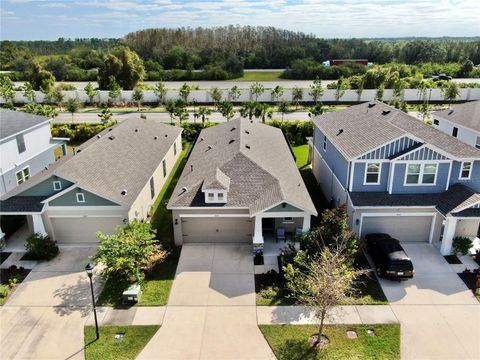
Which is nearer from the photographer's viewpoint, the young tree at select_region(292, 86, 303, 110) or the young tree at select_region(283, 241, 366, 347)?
the young tree at select_region(283, 241, 366, 347)

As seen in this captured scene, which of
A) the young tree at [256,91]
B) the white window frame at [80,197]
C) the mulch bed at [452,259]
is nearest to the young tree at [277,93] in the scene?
the young tree at [256,91]

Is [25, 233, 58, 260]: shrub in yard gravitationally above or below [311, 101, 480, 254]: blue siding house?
below

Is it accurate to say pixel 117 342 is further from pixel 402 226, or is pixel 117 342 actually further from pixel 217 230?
pixel 402 226

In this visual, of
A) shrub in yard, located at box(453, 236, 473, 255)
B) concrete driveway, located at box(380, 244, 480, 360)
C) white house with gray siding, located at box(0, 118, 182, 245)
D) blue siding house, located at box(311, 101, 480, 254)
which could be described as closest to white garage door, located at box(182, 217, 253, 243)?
white house with gray siding, located at box(0, 118, 182, 245)

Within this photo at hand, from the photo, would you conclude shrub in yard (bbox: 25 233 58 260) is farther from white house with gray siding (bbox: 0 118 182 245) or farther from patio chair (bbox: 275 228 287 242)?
patio chair (bbox: 275 228 287 242)

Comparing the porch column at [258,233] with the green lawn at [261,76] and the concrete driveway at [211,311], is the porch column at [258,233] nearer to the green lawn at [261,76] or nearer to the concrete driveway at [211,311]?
the concrete driveway at [211,311]

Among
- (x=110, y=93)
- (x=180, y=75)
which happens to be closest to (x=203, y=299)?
(x=110, y=93)

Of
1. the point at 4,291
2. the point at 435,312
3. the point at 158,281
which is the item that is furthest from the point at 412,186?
the point at 4,291
